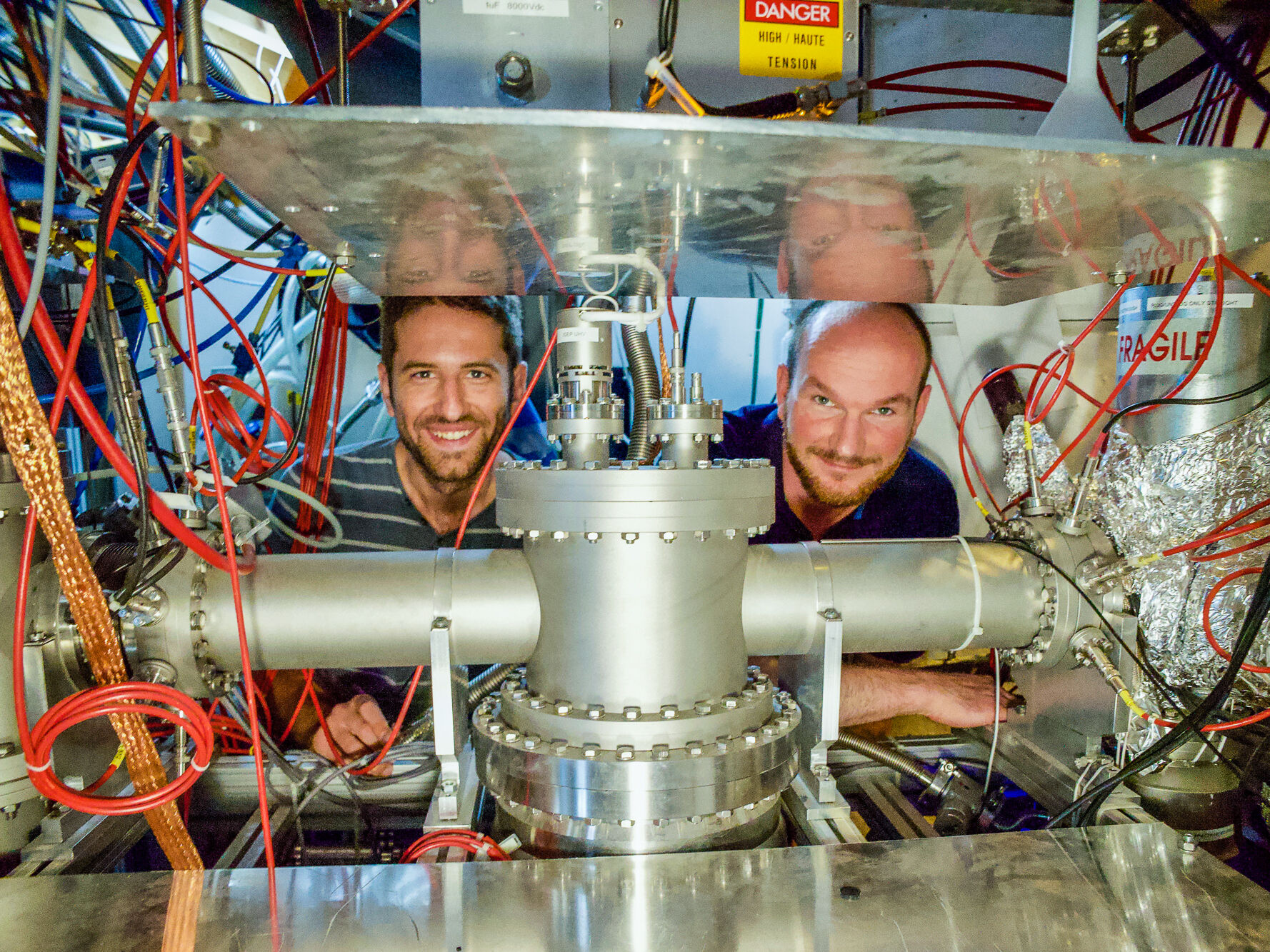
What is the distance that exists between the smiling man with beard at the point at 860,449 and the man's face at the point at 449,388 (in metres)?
0.45

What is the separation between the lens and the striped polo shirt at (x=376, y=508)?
1.40 metres

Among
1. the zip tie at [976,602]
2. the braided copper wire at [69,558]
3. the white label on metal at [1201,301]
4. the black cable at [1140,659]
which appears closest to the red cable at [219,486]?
the braided copper wire at [69,558]

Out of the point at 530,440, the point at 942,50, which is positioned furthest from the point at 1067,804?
the point at 942,50

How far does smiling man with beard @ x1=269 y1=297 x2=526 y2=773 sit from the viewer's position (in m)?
1.40

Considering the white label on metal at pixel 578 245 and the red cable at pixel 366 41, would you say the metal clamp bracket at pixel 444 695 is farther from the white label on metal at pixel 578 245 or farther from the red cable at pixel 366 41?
the red cable at pixel 366 41

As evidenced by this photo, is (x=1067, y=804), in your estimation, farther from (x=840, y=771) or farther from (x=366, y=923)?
(x=366, y=923)

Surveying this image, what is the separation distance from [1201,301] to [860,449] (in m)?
0.60

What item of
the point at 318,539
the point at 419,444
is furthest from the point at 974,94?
the point at 318,539

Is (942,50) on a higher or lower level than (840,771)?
higher

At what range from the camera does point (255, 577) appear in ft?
2.98

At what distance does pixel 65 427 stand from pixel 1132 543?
1.68m

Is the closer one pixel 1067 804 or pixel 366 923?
pixel 366 923

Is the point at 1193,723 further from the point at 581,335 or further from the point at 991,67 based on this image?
the point at 991,67

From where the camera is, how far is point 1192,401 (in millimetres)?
982
